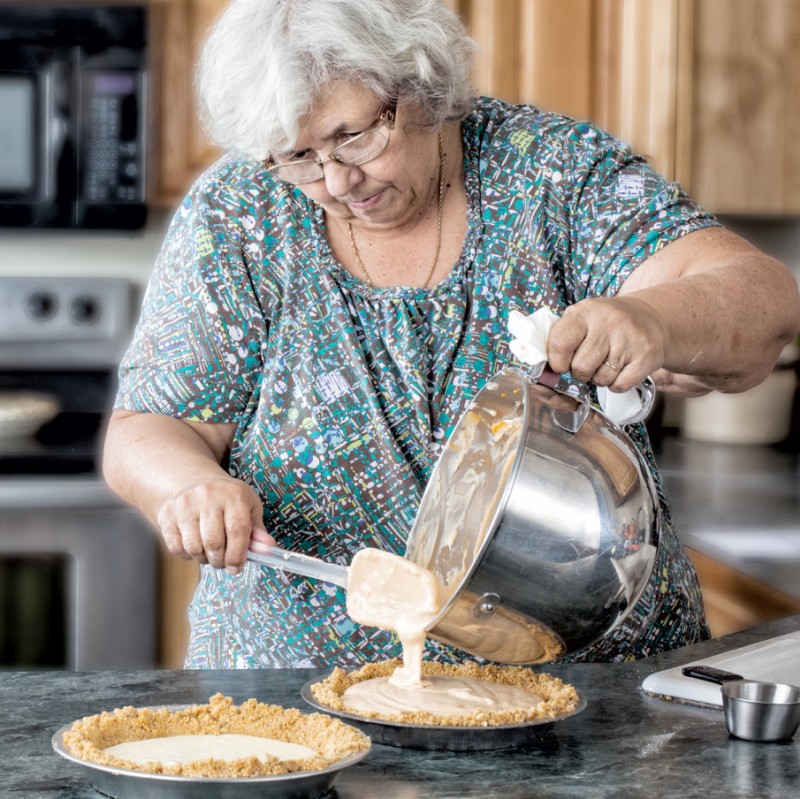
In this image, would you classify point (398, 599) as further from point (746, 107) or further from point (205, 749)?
point (746, 107)

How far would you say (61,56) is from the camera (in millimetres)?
2592

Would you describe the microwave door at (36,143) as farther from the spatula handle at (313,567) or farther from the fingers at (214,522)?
the spatula handle at (313,567)

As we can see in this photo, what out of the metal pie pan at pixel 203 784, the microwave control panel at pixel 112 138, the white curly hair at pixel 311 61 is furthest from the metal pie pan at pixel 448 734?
the microwave control panel at pixel 112 138

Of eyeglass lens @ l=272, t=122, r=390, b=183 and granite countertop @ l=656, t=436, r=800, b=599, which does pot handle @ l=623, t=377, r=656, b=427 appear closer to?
eyeglass lens @ l=272, t=122, r=390, b=183

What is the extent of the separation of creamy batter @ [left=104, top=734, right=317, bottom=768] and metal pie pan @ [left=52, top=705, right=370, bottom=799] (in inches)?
1.0

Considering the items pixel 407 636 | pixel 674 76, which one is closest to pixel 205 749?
pixel 407 636

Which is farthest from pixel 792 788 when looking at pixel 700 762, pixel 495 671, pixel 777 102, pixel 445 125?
pixel 777 102

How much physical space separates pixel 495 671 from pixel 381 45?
2.16ft

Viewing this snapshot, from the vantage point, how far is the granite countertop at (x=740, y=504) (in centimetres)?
184

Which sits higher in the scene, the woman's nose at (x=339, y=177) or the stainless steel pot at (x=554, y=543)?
the woman's nose at (x=339, y=177)

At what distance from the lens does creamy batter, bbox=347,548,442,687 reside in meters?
1.15

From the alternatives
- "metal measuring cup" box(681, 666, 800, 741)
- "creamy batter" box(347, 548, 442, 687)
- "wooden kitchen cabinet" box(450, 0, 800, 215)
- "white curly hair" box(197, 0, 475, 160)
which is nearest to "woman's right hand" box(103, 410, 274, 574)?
"creamy batter" box(347, 548, 442, 687)

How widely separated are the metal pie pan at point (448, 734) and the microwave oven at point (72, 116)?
5.92 ft

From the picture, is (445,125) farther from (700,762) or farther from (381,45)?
(700,762)
